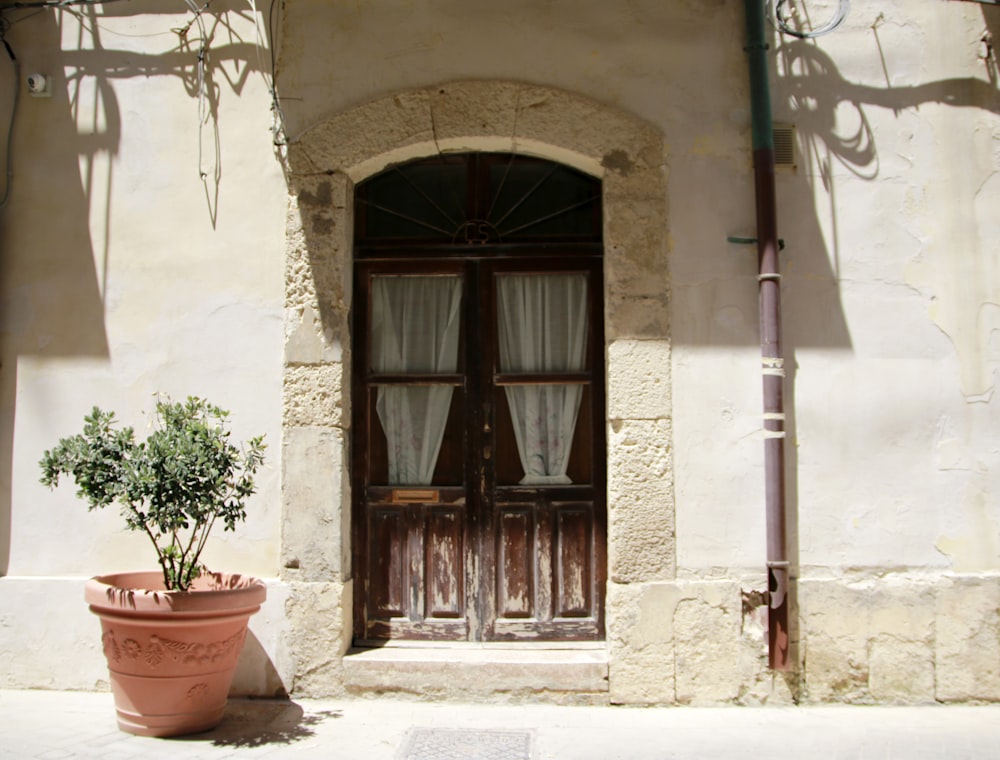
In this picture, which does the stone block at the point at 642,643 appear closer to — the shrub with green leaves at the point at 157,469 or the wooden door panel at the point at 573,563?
the wooden door panel at the point at 573,563

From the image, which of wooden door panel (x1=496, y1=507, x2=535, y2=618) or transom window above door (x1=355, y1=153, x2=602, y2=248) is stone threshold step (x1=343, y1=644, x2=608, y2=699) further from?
transom window above door (x1=355, y1=153, x2=602, y2=248)

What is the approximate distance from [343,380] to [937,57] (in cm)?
347

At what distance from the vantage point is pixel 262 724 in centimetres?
418

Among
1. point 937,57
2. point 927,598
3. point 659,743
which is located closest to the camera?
point 659,743

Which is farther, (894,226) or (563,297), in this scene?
(563,297)

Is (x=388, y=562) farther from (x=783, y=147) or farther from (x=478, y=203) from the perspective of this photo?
(x=783, y=147)

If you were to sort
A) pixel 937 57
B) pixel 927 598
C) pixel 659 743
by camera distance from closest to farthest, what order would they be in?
pixel 659 743
pixel 927 598
pixel 937 57

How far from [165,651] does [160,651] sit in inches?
0.8

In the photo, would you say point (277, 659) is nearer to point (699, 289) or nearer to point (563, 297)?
point (563, 297)

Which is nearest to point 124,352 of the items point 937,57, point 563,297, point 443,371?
point 443,371

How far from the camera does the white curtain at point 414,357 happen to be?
4969mm

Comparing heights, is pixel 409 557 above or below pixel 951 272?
below

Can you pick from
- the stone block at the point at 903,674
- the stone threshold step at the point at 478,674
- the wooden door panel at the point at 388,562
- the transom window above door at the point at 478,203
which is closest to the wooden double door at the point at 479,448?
the wooden door panel at the point at 388,562

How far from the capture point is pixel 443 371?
5012mm
